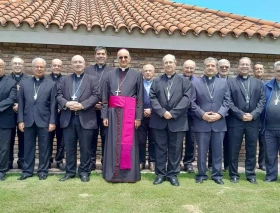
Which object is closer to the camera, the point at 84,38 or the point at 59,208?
the point at 59,208

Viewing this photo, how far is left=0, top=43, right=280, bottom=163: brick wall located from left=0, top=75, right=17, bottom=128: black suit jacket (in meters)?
1.81

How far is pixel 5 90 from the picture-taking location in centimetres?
587

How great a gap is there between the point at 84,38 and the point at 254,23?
14.6ft

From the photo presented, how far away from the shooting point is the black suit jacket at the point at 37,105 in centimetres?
579

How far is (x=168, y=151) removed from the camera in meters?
5.75

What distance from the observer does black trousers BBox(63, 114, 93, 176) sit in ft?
18.9

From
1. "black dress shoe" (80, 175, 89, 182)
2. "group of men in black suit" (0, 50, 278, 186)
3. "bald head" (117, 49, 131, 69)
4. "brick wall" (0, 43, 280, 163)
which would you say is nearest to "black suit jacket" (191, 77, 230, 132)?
"group of men in black suit" (0, 50, 278, 186)

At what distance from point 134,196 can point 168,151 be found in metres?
1.10

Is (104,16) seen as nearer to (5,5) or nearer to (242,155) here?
(5,5)

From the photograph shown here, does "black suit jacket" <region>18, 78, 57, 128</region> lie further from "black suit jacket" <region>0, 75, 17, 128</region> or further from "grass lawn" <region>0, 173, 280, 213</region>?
"grass lawn" <region>0, 173, 280, 213</region>

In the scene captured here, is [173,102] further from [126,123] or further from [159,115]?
[126,123]

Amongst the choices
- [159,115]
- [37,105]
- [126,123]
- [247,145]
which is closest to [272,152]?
[247,145]

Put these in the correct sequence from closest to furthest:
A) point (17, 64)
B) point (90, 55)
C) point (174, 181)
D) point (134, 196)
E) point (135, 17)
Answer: point (134, 196) < point (174, 181) < point (17, 64) < point (90, 55) < point (135, 17)

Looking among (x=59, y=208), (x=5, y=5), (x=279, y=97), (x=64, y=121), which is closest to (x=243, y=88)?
(x=279, y=97)
